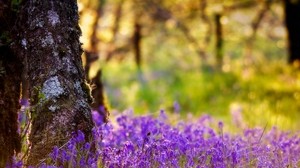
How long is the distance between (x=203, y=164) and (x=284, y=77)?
30.1ft

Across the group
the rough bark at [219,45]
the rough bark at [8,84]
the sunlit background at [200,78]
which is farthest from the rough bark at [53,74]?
the rough bark at [219,45]

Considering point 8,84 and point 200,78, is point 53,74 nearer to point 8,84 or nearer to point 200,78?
point 8,84

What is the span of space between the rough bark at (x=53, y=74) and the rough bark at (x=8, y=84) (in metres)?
0.15

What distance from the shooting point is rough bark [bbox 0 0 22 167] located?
4188 mm

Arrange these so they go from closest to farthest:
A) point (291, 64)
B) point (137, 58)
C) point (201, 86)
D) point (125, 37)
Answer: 1. point (201, 86)
2. point (291, 64)
3. point (137, 58)
4. point (125, 37)

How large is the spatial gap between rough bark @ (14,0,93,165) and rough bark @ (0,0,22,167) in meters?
0.15

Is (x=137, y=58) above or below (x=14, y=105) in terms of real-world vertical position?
above

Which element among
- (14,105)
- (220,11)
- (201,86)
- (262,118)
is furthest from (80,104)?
(220,11)

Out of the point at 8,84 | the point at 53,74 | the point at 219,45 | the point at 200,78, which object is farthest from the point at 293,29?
the point at 53,74

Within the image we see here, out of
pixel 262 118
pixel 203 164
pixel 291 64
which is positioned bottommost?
pixel 203 164

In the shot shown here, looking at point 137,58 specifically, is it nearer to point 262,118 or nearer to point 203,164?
point 262,118

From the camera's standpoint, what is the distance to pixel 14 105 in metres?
4.35

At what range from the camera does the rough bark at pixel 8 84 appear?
13.7 ft

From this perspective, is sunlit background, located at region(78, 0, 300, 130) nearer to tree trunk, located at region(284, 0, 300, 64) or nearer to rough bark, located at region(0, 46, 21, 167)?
tree trunk, located at region(284, 0, 300, 64)
